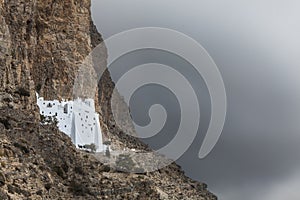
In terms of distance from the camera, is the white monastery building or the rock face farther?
the white monastery building

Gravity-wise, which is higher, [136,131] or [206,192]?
[136,131]

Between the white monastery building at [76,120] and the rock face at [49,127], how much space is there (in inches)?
110

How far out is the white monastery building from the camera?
172 feet

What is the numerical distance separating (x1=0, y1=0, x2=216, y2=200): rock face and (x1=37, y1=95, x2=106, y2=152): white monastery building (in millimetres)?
2784

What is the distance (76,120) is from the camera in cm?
5341

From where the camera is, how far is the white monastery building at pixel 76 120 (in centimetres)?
5234

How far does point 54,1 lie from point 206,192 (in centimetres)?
2200

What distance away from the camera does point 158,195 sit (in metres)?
41.2

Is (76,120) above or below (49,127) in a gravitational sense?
above

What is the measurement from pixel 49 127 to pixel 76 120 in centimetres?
928

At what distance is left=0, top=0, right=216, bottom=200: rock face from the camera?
33.5m

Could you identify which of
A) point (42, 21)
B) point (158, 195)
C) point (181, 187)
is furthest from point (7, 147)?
point (42, 21)

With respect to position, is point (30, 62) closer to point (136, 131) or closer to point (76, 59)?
point (76, 59)

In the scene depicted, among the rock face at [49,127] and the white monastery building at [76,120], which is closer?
the rock face at [49,127]
